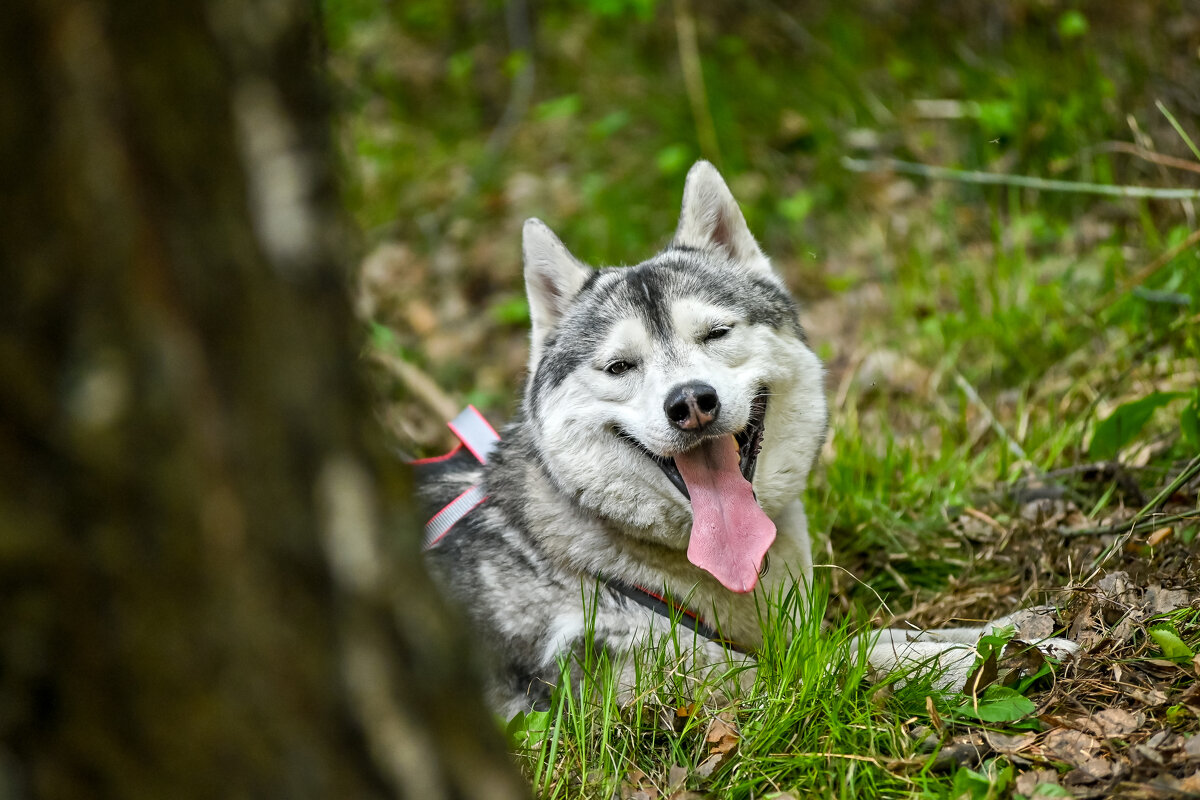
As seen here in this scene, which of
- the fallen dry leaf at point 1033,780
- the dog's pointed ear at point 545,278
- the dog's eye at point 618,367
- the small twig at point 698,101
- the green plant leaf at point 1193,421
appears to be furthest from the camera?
the small twig at point 698,101

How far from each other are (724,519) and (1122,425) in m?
1.80

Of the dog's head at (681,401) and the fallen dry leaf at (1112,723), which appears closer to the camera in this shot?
the fallen dry leaf at (1112,723)

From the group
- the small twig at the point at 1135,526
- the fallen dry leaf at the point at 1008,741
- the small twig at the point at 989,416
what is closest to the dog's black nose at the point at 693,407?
the fallen dry leaf at the point at 1008,741

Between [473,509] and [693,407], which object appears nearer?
[693,407]

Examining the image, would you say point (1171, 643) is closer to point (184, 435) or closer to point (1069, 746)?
point (1069, 746)

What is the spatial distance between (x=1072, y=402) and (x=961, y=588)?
138cm

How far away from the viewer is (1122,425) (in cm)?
359

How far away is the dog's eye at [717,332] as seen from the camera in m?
3.24

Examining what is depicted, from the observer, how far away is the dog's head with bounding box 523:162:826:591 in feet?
9.75

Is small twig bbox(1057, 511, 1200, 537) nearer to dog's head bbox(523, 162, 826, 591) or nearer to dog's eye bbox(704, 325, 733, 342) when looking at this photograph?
dog's head bbox(523, 162, 826, 591)

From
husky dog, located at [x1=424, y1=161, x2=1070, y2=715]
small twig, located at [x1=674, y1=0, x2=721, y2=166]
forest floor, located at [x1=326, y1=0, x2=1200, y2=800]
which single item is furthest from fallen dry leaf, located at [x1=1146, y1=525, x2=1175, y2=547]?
small twig, located at [x1=674, y1=0, x2=721, y2=166]

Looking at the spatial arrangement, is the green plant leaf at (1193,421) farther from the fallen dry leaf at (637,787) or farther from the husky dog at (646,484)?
the fallen dry leaf at (637,787)

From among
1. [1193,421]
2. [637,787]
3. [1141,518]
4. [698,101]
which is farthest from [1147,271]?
[698,101]

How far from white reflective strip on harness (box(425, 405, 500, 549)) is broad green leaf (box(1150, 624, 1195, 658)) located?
2.20 metres
